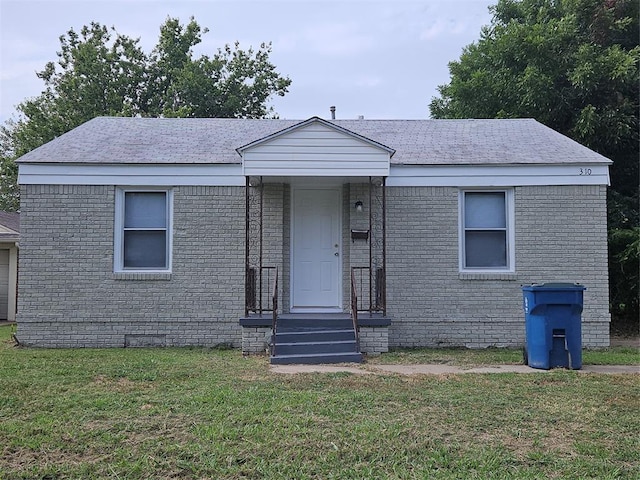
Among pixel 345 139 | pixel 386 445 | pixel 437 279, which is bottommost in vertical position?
pixel 386 445

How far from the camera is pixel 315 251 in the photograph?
9773 mm

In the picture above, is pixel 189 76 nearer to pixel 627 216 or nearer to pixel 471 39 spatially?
pixel 471 39

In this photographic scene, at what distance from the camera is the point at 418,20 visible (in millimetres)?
13172

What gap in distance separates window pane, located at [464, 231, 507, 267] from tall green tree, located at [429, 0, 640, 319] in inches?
164

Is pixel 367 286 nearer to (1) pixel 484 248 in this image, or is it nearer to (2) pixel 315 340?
(2) pixel 315 340

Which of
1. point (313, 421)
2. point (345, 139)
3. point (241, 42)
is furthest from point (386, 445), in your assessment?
point (241, 42)

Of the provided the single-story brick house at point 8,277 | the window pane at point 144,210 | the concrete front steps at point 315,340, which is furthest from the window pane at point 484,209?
the single-story brick house at point 8,277

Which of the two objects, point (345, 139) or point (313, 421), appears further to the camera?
point (345, 139)

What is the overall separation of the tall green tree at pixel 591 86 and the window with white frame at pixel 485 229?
4.11 metres

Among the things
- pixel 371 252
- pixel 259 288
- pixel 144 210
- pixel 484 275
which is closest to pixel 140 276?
pixel 144 210

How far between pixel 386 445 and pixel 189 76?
23.0 m

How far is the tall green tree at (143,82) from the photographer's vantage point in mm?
24750

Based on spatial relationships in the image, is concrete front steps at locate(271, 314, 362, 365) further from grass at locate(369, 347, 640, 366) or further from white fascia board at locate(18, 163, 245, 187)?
white fascia board at locate(18, 163, 245, 187)

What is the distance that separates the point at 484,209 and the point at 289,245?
3564mm
